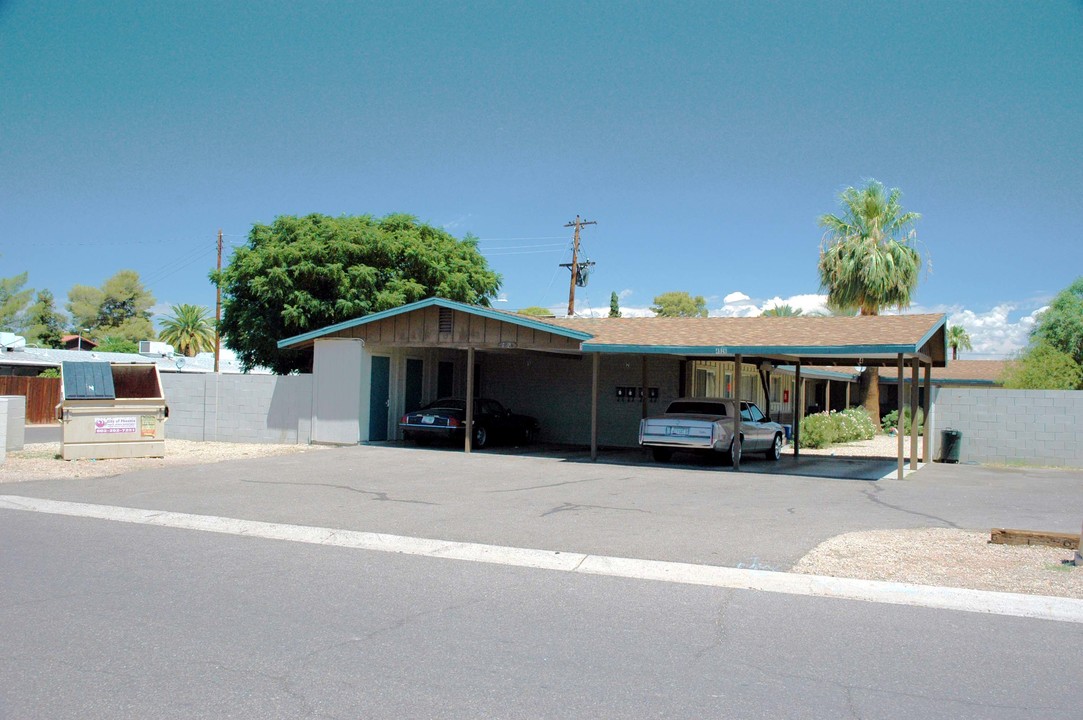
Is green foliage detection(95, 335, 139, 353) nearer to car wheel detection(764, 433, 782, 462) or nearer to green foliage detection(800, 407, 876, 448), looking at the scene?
green foliage detection(800, 407, 876, 448)

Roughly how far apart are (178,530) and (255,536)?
107 cm

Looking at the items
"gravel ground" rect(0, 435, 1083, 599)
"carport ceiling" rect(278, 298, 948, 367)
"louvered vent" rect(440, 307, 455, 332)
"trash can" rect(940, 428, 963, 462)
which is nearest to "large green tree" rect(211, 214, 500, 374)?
"carport ceiling" rect(278, 298, 948, 367)

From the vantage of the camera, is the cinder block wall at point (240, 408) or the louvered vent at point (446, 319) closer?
the louvered vent at point (446, 319)

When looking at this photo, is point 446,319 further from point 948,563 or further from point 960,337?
point 960,337

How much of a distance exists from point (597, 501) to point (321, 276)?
19033mm

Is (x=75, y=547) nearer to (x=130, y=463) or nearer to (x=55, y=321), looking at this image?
(x=130, y=463)

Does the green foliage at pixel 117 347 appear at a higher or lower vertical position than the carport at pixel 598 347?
higher

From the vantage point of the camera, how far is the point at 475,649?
5.82 metres

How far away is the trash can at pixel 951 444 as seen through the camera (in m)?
22.1

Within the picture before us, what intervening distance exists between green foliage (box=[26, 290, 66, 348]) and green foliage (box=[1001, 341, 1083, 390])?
6594cm

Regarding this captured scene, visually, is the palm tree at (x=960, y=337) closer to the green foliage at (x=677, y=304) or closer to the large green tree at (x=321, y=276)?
the green foliage at (x=677, y=304)

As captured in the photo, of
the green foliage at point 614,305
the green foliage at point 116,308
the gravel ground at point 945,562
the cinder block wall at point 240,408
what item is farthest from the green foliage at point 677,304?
the gravel ground at point 945,562

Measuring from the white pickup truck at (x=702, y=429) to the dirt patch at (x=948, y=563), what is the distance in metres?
8.20

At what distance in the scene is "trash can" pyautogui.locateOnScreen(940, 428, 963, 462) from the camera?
870 inches
